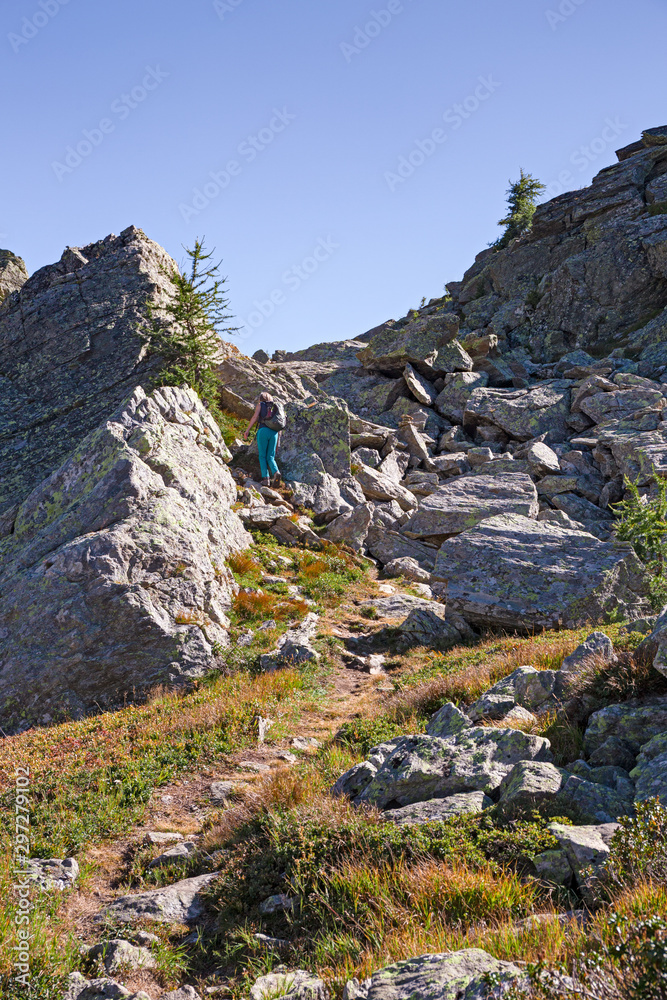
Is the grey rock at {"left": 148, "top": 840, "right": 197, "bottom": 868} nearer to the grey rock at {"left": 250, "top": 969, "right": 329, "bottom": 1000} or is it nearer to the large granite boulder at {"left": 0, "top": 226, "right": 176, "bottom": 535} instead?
the grey rock at {"left": 250, "top": 969, "right": 329, "bottom": 1000}

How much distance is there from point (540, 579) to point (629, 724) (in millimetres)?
7957

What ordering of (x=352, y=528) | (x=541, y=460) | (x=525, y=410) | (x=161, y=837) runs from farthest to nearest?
(x=525, y=410)
(x=541, y=460)
(x=352, y=528)
(x=161, y=837)

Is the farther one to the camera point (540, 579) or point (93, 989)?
point (540, 579)

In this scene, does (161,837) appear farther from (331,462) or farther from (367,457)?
(367,457)

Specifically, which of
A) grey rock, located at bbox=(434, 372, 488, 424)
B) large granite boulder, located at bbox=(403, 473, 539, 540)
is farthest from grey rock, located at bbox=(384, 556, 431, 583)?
grey rock, located at bbox=(434, 372, 488, 424)

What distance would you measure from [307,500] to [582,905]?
18158mm

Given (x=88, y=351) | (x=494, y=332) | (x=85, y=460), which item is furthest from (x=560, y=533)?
(x=494, y=332)

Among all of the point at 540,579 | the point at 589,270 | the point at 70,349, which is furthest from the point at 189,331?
the point at 589,270

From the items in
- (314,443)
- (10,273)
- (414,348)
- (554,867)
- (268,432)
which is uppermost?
(10,273)

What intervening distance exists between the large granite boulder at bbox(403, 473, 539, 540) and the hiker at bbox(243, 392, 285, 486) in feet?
18.7

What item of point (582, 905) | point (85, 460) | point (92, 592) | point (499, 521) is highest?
point (85, 460)

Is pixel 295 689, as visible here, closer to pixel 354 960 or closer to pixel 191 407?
pixel 354 960

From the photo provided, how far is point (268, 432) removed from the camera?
22.5 metres

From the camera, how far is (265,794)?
7789 mm
